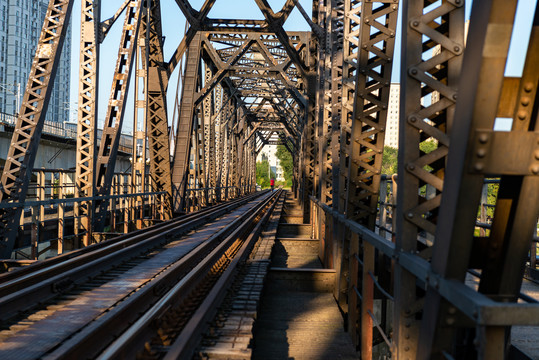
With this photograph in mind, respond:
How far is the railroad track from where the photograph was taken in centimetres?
431

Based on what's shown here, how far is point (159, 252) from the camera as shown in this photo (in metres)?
10.3

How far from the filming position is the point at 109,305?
5848 mm

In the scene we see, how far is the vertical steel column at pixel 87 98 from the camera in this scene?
451 inches

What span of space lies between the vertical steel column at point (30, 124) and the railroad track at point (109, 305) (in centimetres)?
145

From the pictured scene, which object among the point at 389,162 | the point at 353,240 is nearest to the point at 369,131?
the point at 353,240

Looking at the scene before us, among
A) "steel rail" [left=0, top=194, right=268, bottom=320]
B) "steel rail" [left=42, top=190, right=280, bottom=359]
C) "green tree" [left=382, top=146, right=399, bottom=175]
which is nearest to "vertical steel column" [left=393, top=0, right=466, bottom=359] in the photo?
"steel rail" [left=42, top=190, right=280, bottom=359]

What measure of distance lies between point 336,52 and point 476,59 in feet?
29.3

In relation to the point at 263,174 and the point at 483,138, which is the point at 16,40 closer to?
the point at 263,174

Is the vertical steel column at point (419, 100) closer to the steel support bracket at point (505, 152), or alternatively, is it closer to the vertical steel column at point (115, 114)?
the steel support bracket at point (505, 152)

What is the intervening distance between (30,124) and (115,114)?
3958 mm

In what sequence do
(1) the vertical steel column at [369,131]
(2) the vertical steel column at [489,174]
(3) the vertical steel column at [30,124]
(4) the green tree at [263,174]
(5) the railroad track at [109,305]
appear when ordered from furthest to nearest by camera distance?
(4) the green tree at [263,174] < (3) the vertical steel column at [30,124] < (1) the vertical steel column at [369,131] < (5) the railroad track at [109,305] < (2) the vertical steel column at [489,174]

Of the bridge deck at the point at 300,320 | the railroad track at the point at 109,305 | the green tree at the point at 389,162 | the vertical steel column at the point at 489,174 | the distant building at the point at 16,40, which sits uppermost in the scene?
the distant building at the point at 16,40

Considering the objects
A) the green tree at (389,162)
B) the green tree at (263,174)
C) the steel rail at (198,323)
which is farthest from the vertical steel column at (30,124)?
the green tree at (389,162)

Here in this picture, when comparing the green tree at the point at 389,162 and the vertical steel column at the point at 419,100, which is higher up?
the green tree at the point at 389,162
